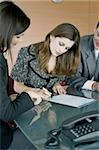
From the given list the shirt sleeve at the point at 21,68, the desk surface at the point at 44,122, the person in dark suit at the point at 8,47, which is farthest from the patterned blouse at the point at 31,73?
the person in dark suit at the point at 8,47

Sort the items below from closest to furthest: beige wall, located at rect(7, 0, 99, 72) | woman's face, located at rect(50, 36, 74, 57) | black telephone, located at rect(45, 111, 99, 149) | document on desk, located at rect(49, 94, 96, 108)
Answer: black telephone, located at rect(45, 111, 99, 149), document on desk, located at rect(49, 94, 96, 108), woman's face, located at rect(50, 36, 74, 57), beige wall, located at rect(7, 0, 99, 72)

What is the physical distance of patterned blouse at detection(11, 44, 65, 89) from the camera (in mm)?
1926

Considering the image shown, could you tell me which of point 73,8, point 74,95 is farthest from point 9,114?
point 73,8

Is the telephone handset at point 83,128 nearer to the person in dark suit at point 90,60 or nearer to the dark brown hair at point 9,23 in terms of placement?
the dark brown hair at point 9,23

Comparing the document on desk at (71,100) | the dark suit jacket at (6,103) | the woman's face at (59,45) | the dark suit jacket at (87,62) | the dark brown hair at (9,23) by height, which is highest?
the dark brown hair at (9,23)

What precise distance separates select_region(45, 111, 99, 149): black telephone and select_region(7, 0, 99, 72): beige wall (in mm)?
1690

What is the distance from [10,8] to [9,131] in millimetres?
556

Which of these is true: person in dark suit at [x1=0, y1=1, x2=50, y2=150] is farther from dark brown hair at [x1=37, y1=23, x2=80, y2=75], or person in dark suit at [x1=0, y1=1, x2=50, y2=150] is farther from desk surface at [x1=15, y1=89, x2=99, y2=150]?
dark brown hair at [x1=37, y1=23, x2=80, y2=75]

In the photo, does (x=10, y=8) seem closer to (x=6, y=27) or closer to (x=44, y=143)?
(x=6, y=27)

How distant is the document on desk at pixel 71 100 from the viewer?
141 cm

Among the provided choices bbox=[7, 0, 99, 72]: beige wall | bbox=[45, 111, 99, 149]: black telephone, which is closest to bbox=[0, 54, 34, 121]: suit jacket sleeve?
bbox=[45, 111, 99, 149]: black telephone

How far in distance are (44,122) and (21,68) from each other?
83cm

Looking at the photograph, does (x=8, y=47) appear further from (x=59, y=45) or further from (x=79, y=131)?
(x=59, y=45)

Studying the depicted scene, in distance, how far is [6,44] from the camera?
3.74 feet
